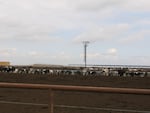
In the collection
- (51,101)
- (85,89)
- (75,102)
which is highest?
(85,89)

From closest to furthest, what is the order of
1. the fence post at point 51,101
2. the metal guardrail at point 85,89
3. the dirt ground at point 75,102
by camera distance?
the metal guardrail at point 85,89 → the fence post at point 51,101 → the dirt ground at point 75,102

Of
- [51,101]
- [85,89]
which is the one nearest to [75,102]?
[51,101]

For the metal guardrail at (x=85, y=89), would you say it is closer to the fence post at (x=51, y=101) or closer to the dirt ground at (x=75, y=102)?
the fence post at (x=51, y=101)

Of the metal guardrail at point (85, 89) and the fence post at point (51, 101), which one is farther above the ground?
the metal guardrail at point (85, 89)

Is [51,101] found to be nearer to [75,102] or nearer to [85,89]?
[85,89]

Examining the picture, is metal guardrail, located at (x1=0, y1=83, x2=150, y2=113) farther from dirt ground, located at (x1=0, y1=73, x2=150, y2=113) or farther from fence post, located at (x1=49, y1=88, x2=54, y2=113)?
dirt ground, located at (x1=0, y1=73, x2=150, y2=113)

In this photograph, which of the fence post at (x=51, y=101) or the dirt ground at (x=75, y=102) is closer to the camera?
the fence post at (x=51, y=101)

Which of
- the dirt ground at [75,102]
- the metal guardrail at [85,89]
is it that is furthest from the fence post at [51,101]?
the dirt ground at [75,102]

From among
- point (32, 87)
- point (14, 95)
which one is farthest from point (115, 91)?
point (14, 95)

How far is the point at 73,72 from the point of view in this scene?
158ft

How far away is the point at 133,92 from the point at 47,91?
1.55m

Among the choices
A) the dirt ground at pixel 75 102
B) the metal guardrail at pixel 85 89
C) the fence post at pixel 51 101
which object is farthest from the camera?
the dirt ground at pixel 75 102

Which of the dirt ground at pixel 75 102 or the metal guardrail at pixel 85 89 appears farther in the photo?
the dirt ground at pixel 75 102

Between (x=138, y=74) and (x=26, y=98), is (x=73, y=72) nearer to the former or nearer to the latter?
(x=138, y=74)
